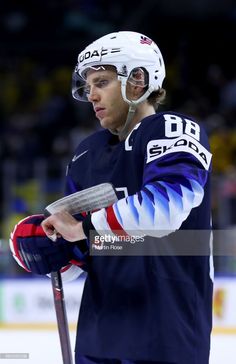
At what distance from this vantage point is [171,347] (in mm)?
1722

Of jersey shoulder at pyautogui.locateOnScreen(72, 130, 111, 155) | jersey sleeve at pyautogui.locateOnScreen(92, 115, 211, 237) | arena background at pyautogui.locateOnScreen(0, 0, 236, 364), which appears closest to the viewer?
jersey sleeve at pyautogui.locateOnScreen(92, 115, 211, 237)

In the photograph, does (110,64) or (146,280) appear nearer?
(146,280)

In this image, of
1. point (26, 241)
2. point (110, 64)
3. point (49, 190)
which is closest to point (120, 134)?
point (110, 64)

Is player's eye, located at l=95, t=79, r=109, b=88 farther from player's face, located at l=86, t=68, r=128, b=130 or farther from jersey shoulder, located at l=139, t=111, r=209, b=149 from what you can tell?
jersey shoulder, located at l=139, t=111, r=209, b=149

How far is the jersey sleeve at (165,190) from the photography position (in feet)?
5.34

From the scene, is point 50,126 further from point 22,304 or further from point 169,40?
point 22,304

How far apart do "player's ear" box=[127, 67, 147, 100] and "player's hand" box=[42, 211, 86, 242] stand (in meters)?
0.31

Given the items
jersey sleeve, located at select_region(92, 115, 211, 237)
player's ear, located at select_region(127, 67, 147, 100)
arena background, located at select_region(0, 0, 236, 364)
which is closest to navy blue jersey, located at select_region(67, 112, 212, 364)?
jersey sleeve, located at select_region(92, 115, 211, 237)

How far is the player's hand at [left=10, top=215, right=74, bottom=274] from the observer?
6.16 feet

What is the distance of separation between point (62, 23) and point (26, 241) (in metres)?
7.02

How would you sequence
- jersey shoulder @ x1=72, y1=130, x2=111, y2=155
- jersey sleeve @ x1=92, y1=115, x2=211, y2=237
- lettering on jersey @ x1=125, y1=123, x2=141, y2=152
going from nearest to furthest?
1. jersey sleeve @ x1=92, y1=115, x2=211, y2=237
2. lettering on jersey @ x1=125, y1=123, x2=141, y2=152
3. jersey shoulder @ x1=72, y1=130, x2=111, y2=155

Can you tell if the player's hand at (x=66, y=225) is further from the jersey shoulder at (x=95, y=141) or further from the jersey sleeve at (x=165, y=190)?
the jersey shoulder at (x=95, y=141)

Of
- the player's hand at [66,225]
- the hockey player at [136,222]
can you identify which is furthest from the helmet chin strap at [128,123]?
the player's hand at [66,225]

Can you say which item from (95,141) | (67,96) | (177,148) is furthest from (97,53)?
(67,96)
